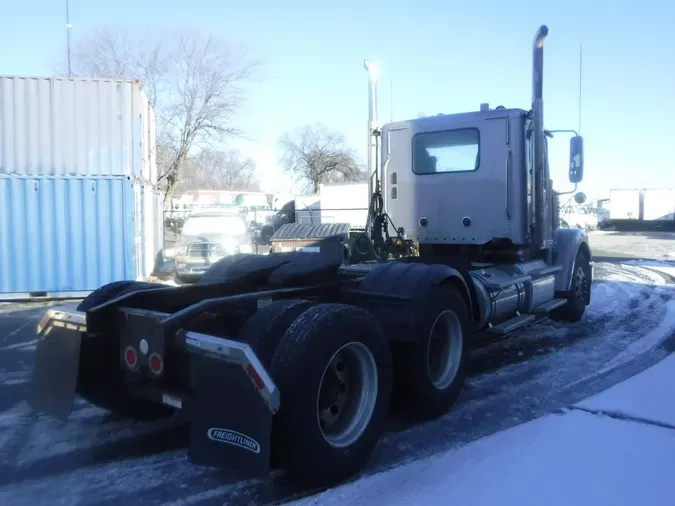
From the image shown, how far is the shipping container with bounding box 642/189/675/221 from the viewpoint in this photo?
44.9 metres

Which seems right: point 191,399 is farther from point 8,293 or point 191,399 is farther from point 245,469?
point 8,293

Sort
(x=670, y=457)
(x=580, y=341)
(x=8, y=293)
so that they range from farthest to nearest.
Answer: (x=8, y=293) → (x=580, y=341) → (x=670, y=457)

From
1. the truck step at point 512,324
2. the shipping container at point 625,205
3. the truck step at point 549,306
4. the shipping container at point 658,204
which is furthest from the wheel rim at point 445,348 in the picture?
the shipping container at point 625,205

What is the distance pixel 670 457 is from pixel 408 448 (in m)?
1.71

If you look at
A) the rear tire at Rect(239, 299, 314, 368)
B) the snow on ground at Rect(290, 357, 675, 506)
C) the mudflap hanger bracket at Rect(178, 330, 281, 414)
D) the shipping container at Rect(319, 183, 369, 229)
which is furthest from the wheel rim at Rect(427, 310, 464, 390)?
the shipping container at Rect(319, 183, 369, 229)

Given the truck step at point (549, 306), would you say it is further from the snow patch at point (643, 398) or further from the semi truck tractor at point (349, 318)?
the snow patch at point (643, 398)

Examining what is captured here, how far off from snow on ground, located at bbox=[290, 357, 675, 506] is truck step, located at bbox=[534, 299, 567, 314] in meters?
2.81

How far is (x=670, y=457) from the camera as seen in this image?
407 centimetres

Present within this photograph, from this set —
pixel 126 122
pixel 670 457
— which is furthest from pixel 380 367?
pixel 126 122

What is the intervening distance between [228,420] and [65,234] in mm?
9710

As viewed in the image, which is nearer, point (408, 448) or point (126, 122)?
point (408, 448)

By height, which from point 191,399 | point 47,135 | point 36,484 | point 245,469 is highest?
point 47,135

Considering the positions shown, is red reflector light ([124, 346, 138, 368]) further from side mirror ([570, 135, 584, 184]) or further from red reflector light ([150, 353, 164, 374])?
side mirror ([570, 135, 584, 184])

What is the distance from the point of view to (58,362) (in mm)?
4418
